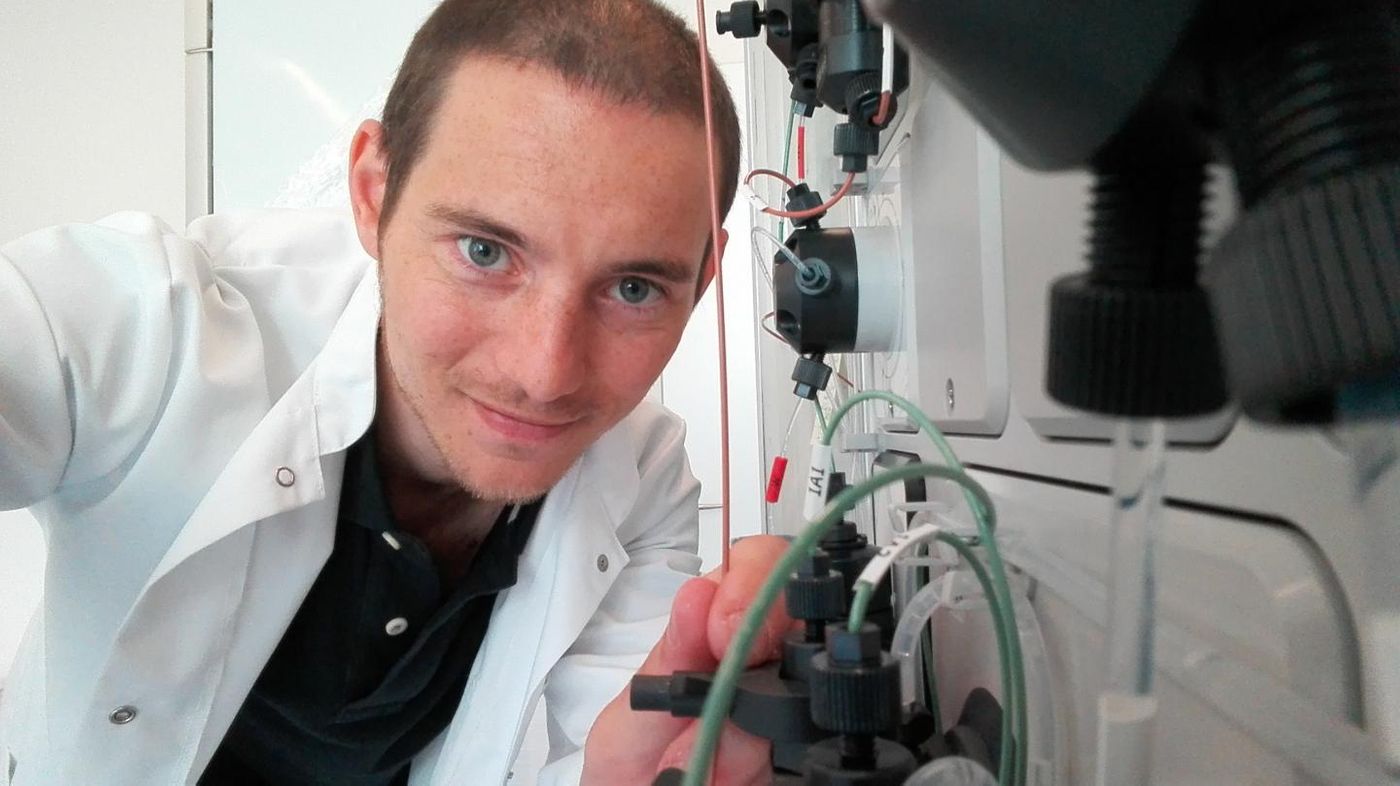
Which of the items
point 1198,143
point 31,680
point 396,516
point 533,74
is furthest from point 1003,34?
point 31,680

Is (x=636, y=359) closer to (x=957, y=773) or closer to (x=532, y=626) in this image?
(x=532, y=626)

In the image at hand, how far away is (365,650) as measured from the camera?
0.86 m

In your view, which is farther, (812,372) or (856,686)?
(812,372)

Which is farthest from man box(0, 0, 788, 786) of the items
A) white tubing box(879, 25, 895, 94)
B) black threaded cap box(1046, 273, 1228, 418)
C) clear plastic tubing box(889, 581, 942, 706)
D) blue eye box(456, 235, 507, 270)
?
black threaded cap box(1046, 273, 1228, 418)

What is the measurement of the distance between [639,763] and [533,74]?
56 cm

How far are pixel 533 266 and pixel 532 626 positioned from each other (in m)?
0.47

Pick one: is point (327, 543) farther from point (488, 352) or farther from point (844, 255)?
point (844, 255)

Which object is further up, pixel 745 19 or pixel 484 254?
pixel 745 19

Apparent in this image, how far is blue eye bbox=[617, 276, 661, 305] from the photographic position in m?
0.74

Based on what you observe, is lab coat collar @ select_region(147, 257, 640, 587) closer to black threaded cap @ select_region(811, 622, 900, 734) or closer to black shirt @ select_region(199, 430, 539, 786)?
black shirt @ select_region(199, 430, 539, 786)

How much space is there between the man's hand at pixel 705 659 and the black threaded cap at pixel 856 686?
80 millimetres

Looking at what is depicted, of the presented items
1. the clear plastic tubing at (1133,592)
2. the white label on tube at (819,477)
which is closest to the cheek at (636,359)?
the white label on tube at (819,477)

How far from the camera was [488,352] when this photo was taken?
71 centimetres

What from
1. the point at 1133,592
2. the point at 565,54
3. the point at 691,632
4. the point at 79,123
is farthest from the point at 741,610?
the point at 79,123
